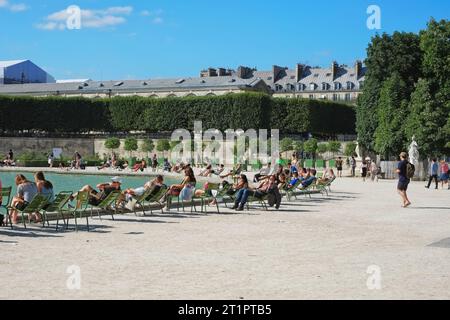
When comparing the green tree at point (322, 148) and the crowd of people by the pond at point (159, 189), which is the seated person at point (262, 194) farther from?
the green tree at point (322, 148)

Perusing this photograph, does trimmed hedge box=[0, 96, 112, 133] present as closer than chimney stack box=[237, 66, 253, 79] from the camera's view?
Yes

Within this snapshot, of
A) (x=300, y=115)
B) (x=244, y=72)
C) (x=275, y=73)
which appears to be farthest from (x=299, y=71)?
(x=300, y=115)

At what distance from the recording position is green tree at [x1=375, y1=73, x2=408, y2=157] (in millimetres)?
36825

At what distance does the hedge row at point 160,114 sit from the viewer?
6206cm

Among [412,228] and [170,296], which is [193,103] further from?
[170,296]

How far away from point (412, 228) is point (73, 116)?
5570 centimetres

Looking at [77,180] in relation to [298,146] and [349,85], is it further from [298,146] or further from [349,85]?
[349,85]

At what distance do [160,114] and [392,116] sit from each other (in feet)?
99.4

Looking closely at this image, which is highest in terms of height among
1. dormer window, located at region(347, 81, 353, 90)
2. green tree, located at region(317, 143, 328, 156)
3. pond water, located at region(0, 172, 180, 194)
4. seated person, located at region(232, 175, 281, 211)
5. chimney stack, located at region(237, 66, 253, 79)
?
chimney stack, located at region(237, 66, 253, 79)

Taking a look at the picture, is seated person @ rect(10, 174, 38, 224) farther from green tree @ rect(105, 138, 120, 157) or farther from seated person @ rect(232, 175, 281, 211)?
green tree @ rect(105, 138, 120, 157)

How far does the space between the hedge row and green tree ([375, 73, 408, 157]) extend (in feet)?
78.5

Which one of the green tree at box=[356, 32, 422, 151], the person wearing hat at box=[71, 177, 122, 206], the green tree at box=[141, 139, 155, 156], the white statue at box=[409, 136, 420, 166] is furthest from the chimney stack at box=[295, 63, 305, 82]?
the person wearing hat at box=[71, 177, 122, 206]

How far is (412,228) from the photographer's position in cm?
1277
